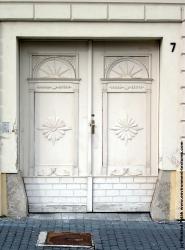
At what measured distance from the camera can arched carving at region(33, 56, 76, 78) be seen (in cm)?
902

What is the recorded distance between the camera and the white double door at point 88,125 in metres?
9.01

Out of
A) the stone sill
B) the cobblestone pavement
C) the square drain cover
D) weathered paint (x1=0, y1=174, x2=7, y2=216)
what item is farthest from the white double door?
the square drain cover

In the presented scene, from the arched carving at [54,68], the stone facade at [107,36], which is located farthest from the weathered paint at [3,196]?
the arched carving at [54,68]

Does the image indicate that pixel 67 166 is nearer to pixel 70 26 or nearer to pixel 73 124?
pixel 73 124

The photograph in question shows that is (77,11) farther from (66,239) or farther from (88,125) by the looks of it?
(66,239)

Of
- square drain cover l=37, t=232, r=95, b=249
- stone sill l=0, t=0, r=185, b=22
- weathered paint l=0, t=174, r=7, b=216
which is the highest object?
stone sill l=0, t=0, r=185, b=22

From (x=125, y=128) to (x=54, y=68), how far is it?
5.23 feet

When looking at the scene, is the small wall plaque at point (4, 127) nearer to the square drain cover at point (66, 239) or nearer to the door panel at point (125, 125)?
the door panel at point (125, 125)

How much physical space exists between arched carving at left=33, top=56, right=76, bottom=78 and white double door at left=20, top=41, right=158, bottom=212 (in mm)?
17

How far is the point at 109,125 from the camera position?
9.07 m

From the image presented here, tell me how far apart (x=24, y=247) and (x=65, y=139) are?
2.40 m

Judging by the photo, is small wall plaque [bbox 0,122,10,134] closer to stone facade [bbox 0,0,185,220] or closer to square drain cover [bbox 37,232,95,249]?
stone facade [bbox 0,0,185,220]

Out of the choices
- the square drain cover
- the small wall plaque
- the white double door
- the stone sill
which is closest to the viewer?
the square drain cover

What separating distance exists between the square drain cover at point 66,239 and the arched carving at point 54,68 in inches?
108
